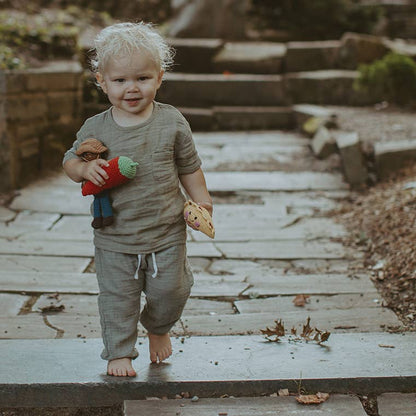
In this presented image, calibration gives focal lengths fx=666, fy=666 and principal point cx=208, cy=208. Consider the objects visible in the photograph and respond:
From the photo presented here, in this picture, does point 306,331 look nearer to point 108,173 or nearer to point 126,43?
point 108,173

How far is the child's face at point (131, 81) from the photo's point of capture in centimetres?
223

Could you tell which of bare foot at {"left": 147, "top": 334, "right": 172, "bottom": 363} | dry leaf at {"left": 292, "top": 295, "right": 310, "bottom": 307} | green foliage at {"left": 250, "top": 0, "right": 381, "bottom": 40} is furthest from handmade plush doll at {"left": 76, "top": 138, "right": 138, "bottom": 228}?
green foliage at {"left": 250, "top": 0, "right": 381, "bottom": 40}

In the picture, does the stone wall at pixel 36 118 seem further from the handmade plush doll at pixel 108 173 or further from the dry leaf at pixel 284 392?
the dry leaf at pixel 284 392

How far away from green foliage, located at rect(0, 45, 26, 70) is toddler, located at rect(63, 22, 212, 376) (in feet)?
11.4

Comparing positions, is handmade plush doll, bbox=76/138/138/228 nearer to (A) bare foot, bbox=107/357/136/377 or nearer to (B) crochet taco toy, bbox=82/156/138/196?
(B) crochet taco toy, bbox=82/156/138/196

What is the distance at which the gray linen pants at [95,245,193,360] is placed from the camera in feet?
7.77

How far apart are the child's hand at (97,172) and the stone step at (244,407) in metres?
0.80

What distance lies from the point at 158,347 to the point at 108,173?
73 centimetres

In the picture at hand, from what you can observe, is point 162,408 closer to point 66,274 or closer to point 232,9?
point 66,274

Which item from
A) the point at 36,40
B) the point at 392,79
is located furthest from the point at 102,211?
the point at 392,79

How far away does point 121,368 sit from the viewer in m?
2.44

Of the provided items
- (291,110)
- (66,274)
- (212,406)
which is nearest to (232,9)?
(291,110)

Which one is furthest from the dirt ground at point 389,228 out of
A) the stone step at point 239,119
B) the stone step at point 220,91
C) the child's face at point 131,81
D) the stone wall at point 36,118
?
the stone wall at point 36,118

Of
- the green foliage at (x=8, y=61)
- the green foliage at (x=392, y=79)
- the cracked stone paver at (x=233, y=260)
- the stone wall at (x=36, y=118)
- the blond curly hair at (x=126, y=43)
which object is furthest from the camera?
the green foliage at (x=392, y=79)
